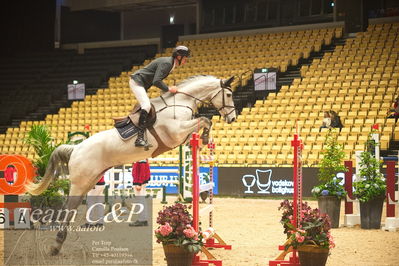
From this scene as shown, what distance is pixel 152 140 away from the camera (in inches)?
297

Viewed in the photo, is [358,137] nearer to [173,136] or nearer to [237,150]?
[237,150]

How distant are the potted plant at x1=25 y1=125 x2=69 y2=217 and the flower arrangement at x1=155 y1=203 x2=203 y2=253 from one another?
3316 mm

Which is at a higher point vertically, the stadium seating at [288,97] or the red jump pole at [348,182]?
the stadium seating at [288,97]

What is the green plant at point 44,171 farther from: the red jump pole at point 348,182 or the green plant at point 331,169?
the red jump pole at point 348,182

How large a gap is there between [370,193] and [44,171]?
483 cm

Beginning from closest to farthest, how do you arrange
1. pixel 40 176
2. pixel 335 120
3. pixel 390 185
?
pixel 40 176
pixel 390 185
pixel 335 120

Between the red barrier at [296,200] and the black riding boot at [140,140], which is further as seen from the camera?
the black riding boot at [140,140]

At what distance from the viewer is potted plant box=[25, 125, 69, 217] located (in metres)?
9.32

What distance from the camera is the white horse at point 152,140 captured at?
7.54m

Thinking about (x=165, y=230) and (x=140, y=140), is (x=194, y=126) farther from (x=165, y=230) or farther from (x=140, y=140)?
(x=165, y=230)

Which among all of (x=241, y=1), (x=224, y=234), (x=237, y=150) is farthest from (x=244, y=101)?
(x=224, y=234)

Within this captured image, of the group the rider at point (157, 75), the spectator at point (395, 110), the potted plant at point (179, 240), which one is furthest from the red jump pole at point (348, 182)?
the spectator at point (395, 110)

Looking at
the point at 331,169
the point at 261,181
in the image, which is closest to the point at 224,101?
the point at 331,169

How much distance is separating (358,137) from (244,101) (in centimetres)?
498
